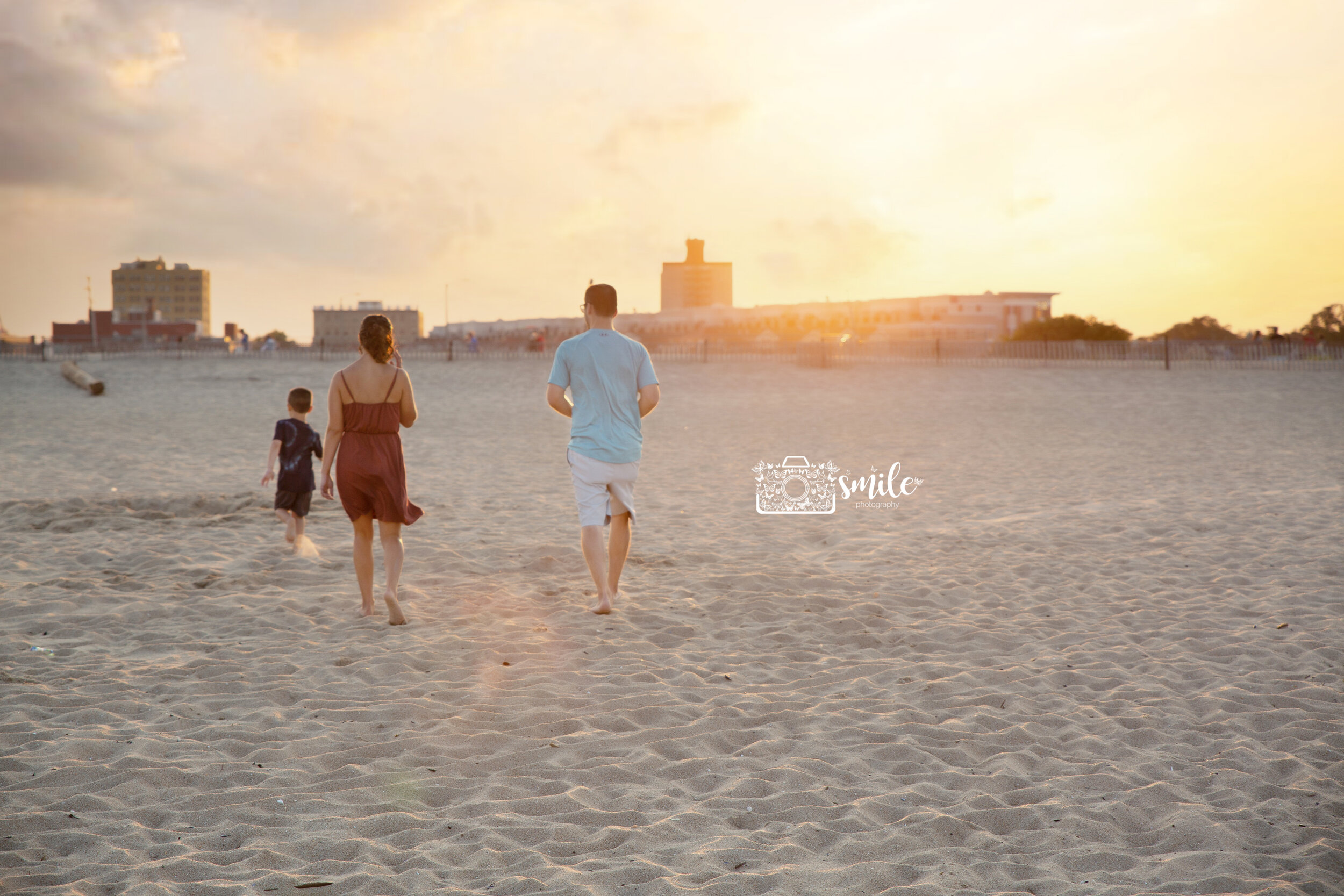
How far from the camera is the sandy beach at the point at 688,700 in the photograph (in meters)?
3.27

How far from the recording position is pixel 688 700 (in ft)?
15.7

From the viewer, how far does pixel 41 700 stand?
4613 millimetres

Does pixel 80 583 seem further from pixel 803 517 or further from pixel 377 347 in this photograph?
pixel 803 517

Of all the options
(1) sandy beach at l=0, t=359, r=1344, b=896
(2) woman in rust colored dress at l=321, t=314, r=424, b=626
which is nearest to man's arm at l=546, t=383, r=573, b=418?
(2) woman in rust colored dress at l=321, t=314, r=424, b=626

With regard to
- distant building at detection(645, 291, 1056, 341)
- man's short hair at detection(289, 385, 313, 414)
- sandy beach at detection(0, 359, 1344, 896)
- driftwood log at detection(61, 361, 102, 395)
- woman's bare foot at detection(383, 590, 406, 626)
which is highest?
distant building at detection(645, 291, 1056, 341)

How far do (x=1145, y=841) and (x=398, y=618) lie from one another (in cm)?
433

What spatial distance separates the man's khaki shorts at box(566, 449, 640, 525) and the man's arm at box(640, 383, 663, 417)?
13.4 inches

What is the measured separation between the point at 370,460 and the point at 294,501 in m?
2.52

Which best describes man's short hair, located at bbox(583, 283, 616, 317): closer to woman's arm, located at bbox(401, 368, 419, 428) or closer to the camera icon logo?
woman's arm, located at bbox(401, 368, 419, 428)

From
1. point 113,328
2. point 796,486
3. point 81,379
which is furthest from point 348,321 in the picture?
point 796,486

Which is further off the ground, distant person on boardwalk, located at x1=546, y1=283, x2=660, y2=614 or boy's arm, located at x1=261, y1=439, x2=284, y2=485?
distant person on boardwalk, located at x1=546, y1=283, x2=660, y2=614

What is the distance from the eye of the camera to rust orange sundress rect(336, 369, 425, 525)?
570 centimetres

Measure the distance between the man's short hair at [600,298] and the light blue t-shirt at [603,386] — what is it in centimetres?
12

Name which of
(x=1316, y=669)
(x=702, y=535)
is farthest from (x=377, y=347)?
(x=1316, y=669)
